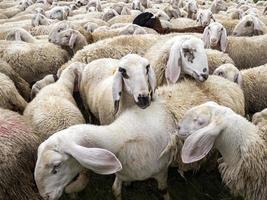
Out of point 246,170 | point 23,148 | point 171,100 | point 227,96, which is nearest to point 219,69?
point 227,96

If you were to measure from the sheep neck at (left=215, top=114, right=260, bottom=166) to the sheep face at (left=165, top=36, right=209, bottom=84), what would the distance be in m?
1.16

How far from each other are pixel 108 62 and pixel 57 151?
255cm

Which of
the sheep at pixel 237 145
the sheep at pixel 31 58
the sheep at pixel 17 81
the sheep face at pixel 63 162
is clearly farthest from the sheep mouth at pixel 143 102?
the sheep at pixel 31 58

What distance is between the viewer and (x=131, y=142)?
149 inches

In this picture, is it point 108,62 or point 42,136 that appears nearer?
point 42,136

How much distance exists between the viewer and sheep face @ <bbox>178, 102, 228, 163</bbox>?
10.9 ft

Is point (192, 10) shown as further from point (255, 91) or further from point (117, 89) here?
point (117, 89)

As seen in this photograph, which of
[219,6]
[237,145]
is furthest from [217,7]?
[237,145]

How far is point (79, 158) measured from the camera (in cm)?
327

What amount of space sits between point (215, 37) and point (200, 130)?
3.51m

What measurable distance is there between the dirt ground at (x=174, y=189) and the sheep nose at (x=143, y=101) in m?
1.05

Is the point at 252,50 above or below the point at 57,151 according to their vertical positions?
below

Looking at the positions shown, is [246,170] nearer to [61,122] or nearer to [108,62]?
[61,122]

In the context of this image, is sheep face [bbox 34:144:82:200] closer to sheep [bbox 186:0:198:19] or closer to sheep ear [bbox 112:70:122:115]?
sheep ear [bbox 112:70:122:115]
